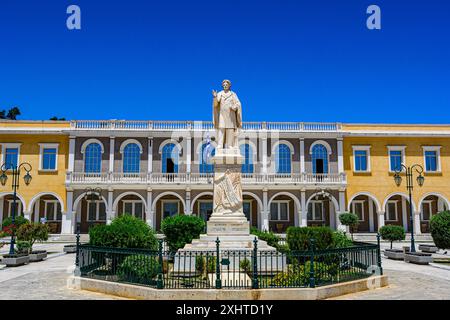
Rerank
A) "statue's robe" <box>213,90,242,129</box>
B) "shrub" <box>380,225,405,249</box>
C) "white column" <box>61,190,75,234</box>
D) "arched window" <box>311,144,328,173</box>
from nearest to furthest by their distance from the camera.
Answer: "statue's robe" <box>213,90,242,129</box> → "shrub" <box>380,225,405,249</box> → "white column" <box>61,190,75,234</box> → "arched window" <box>311,144,328,173</box>

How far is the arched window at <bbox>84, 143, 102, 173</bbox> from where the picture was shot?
3378 cm

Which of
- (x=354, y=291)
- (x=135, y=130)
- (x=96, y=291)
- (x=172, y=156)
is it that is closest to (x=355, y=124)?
(x=172, y=156)

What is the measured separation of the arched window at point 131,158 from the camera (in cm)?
3403

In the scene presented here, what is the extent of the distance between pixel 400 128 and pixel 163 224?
Result: 84.6 ft

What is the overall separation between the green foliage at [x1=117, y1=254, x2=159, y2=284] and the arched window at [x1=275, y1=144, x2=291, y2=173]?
25679 mm

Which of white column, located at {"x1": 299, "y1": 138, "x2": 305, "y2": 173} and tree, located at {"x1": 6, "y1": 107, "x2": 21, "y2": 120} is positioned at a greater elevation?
tree, located at {"x1": 6, "y1": 107, "x2": 21, "y2": 120}

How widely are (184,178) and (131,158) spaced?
483cm

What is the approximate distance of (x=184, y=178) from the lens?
108 feet

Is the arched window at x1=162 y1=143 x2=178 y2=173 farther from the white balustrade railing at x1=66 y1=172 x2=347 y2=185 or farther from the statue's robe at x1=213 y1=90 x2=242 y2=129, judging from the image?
the statue's robe at x1=213 y1=90 x2=242 y2=129

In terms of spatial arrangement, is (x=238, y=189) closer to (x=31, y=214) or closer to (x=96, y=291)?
(x=96, y=291)

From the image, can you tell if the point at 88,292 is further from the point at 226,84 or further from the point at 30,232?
the point at 30,232

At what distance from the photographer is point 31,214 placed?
33781 mm

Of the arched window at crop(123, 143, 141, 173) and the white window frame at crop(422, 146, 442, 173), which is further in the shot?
the white window frame at crop(422, 146, 442, 173)

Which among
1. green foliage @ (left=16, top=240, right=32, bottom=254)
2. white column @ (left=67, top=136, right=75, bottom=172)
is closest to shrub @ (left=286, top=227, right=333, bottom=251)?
green foliage @ (left=16, top=240, right=32, bottom=254)
